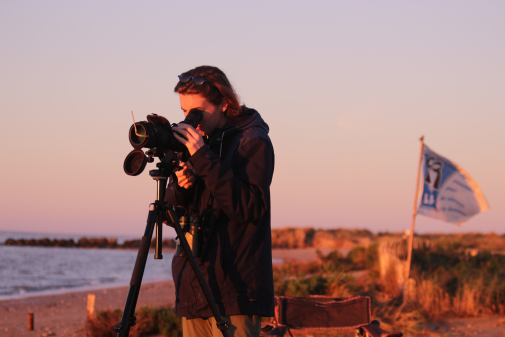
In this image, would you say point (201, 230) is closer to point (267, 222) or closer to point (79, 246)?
point (267, 222)

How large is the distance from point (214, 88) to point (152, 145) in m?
0.35

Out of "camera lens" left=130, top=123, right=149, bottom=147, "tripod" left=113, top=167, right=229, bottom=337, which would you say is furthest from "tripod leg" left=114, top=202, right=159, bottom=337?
"camera lens" left=130, top=123, right=149, bottom=147

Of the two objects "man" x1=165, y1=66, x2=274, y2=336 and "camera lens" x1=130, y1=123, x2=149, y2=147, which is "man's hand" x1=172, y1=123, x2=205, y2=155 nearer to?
"man" x1=165, y1=66, x2=274, y2=336

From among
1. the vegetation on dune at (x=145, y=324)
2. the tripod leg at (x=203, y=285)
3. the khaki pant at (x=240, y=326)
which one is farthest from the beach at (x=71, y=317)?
the tripod leg at (x=203, y=285)

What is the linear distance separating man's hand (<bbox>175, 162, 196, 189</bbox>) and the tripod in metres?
0.08

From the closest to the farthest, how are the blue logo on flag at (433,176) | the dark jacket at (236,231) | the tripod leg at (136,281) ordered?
1. the tripod leg at (136,281)
2. the dark jacket at (236,231)
3. the blue logo on flag at (433,176)

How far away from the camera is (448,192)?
275 inches

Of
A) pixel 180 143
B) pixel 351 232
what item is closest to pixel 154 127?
pixel 180 143

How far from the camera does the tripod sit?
154 cm

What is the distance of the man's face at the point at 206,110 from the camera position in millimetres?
1832

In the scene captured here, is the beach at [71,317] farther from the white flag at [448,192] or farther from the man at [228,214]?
the man at [228,214]

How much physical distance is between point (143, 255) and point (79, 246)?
40041 mm

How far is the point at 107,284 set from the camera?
545 inches

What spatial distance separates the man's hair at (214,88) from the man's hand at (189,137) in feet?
0.59
